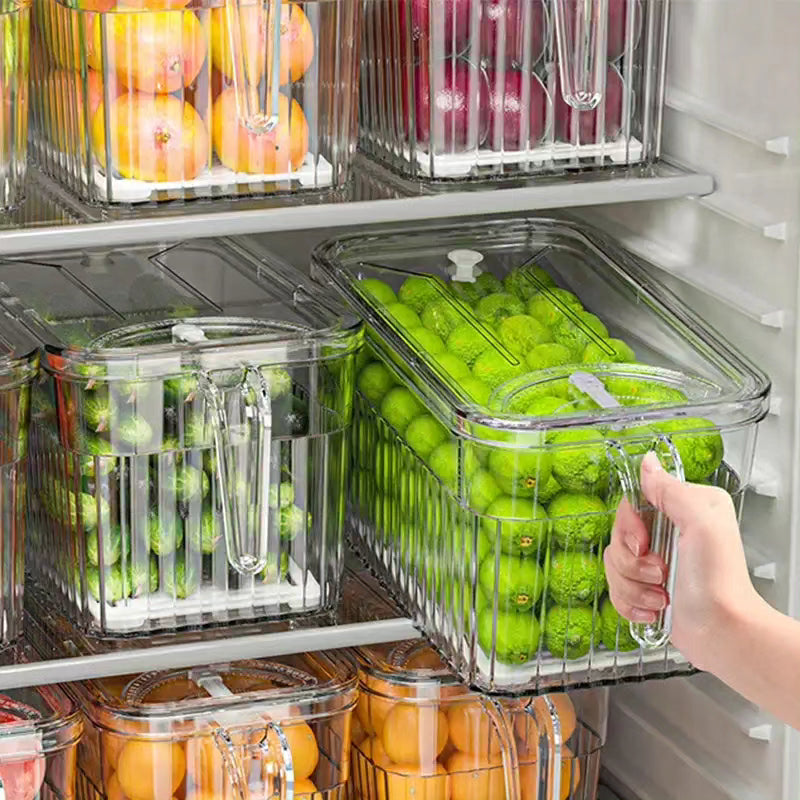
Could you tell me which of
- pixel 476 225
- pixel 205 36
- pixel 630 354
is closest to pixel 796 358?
pixel 630 354

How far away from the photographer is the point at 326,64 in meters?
1.61

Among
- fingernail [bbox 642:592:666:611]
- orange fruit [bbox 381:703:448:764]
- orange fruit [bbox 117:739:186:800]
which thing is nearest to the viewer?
fingernail [bbox 642:592:666:611]

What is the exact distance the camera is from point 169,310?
5.76 feet

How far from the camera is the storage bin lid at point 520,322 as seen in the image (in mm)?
1626

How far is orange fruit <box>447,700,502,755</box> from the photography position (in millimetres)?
1840

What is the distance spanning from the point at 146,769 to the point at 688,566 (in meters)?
0.60

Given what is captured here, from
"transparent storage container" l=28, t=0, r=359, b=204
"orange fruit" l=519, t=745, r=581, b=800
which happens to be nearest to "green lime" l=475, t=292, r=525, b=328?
"transparent storage container" l=28, t=0, r=359, b=204

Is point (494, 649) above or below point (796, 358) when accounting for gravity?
below

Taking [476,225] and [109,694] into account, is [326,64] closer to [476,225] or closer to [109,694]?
[476,225]

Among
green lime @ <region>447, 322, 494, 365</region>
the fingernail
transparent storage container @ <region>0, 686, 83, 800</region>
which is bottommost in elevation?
transparent storage container @ <region>0, 686, 83, 800</region>

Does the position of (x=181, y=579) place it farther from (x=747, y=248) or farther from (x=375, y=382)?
(x=747, y=248)

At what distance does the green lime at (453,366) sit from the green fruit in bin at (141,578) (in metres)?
0.32

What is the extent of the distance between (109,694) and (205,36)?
2.11ft

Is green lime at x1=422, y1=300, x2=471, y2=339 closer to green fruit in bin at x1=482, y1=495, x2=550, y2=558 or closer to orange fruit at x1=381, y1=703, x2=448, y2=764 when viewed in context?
green fruit in bin at x1=482, y1=495, x2=550, y2=558
